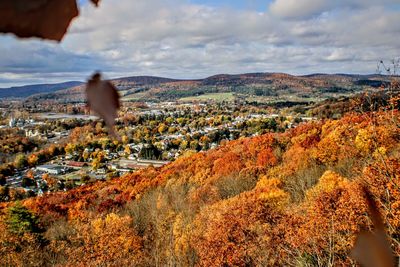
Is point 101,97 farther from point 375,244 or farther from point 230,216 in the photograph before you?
point 230,216

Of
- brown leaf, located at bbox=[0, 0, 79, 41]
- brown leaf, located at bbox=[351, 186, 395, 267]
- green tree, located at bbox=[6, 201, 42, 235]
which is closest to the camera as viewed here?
brown leaf, located at bbox=[0, 0, 79, 41]

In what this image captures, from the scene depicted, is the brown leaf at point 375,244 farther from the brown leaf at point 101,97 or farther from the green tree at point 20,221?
the green tree at point 20,221

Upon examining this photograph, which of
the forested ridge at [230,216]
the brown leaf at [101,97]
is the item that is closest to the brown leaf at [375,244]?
the brown leaf at [101,97]

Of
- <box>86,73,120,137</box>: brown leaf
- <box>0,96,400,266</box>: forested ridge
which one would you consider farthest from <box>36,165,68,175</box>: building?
<box>86,73,120,137</box>: brown leaf

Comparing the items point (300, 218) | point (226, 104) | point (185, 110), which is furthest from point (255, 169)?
point (226, 104)

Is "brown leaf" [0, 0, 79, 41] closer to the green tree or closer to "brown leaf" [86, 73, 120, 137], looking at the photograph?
"brown leaf" [86, 73, 120, 137]

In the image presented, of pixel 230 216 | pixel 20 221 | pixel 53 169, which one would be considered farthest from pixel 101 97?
pixel 53 169
